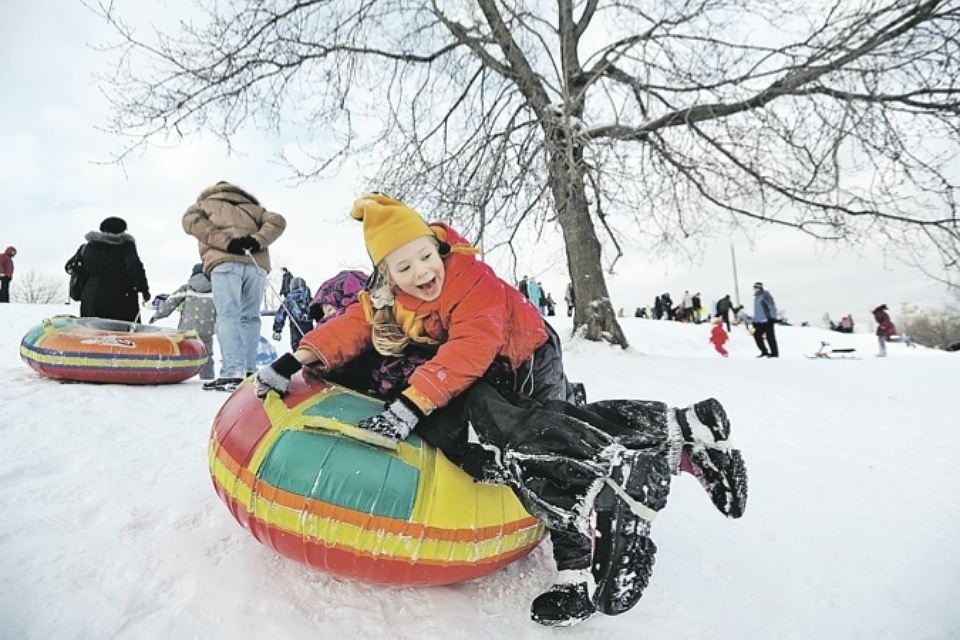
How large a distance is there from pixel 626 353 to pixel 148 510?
5.94 m

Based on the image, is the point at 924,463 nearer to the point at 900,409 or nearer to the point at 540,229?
the point at 900,409

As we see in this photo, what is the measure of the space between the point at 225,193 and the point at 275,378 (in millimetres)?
2973

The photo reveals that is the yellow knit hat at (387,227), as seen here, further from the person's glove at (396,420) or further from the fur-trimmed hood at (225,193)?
the fur-trimmed hood at (225,193)

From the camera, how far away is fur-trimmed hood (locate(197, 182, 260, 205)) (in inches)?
161

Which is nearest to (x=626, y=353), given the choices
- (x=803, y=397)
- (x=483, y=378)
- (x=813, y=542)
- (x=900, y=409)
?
(x=803, y=397)

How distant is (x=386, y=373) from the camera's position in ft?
6.41

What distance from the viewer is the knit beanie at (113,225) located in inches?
182

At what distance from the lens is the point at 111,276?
473 centimetres

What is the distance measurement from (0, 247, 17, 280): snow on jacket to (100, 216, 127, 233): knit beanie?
10160mm

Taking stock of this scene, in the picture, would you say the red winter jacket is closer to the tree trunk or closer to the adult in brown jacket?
the tree trunk

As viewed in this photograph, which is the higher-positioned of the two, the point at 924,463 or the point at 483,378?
the point at 483,378

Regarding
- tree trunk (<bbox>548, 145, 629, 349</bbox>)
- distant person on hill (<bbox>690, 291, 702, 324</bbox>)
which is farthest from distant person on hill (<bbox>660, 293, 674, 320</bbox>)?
tree trunk (<bbox>548, 145, 629, 349</bbox>)

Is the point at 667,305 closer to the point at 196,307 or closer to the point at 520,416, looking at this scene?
the point at 196,307

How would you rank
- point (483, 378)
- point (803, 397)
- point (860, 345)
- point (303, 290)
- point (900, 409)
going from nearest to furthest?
point (483, 378)
point (900, 409)
point (803, 397)
point (303, 290)
point (860, 345)
